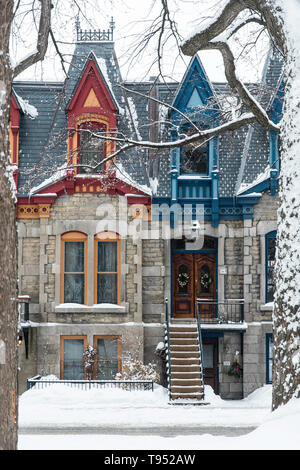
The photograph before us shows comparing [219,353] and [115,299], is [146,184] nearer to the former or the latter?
[115,299]

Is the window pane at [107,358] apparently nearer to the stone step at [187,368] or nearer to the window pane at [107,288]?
the window pane at [107,288]

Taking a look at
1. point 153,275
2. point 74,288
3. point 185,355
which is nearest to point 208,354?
point 185,355

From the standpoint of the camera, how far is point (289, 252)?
654cm

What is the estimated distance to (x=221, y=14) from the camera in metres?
7.73

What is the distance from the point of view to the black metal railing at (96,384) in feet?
52.9

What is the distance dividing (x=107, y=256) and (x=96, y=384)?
3.91 m

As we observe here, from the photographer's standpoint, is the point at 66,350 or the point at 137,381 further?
the point at 66,350

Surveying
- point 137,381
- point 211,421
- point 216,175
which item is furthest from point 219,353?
point 216,175

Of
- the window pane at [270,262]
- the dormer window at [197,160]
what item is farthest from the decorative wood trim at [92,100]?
the window pane at [270,262]

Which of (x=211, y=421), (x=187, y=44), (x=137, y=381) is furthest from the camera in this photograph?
(x=137, y=381)

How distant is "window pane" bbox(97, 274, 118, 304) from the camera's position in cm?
1788

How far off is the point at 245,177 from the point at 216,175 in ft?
3.24

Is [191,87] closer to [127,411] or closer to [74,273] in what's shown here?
[74,273]

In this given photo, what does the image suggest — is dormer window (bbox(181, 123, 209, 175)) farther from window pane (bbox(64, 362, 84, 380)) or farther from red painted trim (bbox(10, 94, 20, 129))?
window pane (bbox(64, 362, 84, 380))
